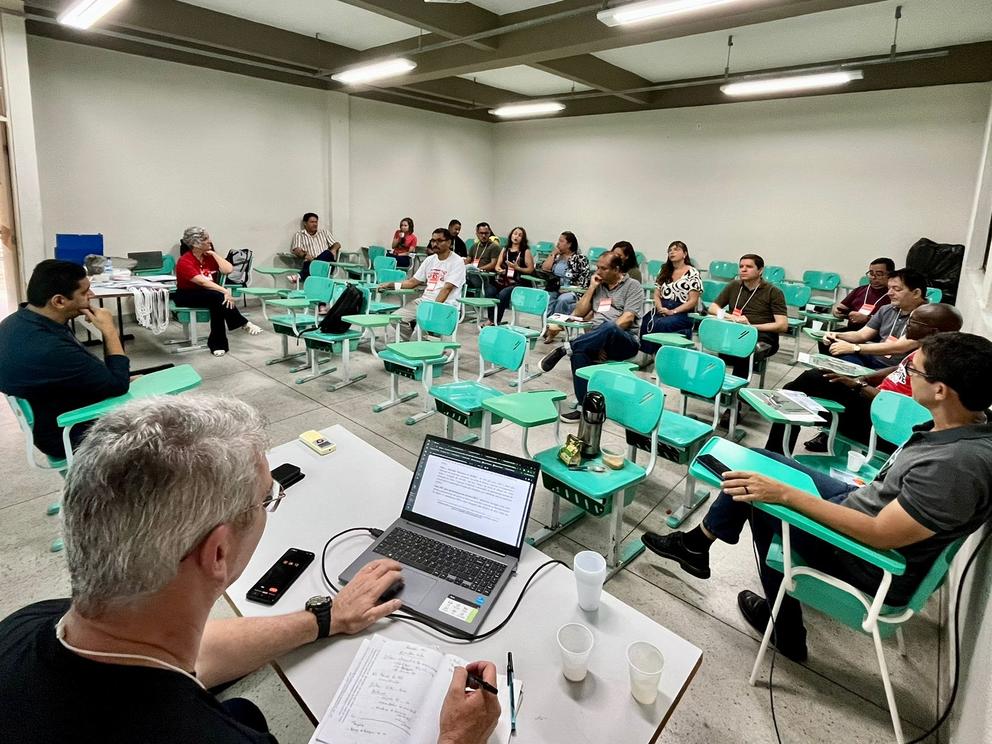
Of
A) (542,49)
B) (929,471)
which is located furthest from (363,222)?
(929,471)

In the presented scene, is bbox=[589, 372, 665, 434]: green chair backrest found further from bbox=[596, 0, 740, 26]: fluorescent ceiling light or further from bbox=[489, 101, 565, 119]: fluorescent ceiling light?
bbox=[489, 101, 565, 119]: fluorescent ceiling light

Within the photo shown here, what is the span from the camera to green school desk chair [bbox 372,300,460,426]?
3.52m

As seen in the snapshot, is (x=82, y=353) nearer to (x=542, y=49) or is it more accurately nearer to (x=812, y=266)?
(x=542, y=49)

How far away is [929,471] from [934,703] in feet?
3.09

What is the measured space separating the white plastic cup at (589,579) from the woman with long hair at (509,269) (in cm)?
578

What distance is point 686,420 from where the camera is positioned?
9.14 ft

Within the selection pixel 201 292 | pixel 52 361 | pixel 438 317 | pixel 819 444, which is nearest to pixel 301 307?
pixel 201 292

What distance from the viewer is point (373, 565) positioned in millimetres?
1187

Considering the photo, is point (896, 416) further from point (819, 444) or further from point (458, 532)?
point (458, 532)

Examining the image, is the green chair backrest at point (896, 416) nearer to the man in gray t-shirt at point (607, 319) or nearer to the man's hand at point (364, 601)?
the man in gray t-shirt at point (607, 319)

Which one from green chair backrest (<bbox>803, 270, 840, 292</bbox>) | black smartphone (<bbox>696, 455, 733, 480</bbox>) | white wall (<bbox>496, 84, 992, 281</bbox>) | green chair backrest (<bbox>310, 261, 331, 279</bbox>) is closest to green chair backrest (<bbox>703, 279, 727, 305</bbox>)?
green chair backrest (<bbox>803, 270, 840, 292</bbox>)

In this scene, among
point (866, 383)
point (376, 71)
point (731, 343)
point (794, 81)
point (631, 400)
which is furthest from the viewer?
point (376, 71)

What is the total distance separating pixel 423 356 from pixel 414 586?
234 centimetres

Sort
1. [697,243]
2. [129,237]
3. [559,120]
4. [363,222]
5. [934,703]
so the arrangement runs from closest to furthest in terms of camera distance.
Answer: [934,703] → [129,237] → [697,243] → [363,222] → [559,120]
